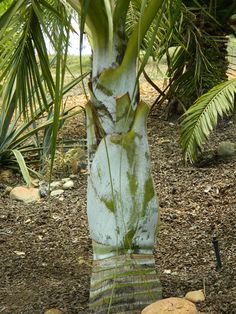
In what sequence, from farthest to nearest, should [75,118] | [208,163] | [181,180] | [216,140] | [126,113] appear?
[75,118] < [216,140] < [208,163] < [181,180] < [126,113]

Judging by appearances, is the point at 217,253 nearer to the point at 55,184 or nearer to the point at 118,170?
the point at 118,170

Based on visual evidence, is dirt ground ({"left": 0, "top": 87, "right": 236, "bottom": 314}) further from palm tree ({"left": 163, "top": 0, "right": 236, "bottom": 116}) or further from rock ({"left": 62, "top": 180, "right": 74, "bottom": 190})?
palm tree ({"left": 163, "top": 0, "right": 236, "bottom": 116})

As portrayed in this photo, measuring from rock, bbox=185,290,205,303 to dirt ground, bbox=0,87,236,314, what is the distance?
3 cm

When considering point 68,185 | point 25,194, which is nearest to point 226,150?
point 68,185

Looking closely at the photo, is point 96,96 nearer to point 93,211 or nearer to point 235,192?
point 93,211

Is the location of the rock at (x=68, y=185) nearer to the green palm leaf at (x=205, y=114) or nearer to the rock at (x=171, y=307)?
the green palm leaf at (x=205, y=114)

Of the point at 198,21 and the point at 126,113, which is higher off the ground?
the point at 198,21

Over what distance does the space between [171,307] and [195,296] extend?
0.44m

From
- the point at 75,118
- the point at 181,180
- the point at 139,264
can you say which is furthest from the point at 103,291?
the point at 75,118

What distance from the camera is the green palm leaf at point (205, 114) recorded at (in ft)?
17.2

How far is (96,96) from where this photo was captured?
3.32 meters

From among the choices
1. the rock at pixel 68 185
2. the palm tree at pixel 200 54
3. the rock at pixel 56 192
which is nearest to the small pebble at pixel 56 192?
the rock at pixel 56 192

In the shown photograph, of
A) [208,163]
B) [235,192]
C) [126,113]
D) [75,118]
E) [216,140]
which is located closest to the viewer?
[126,113]

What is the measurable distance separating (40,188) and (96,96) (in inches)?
119
